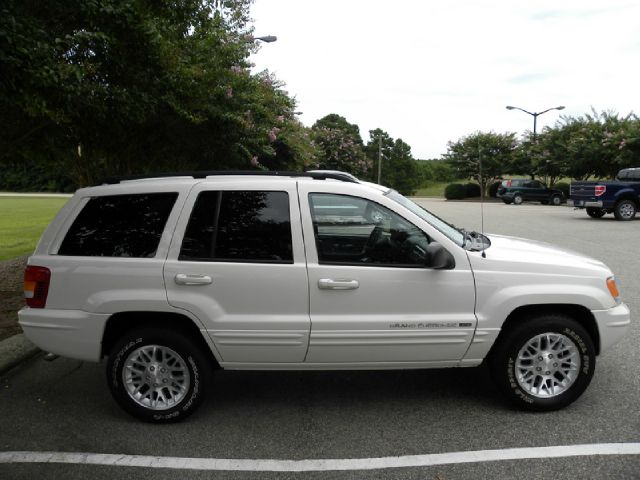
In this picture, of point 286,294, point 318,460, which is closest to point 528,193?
point 286,294

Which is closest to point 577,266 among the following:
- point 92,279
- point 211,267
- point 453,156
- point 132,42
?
point 211,267

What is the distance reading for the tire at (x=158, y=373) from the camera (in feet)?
12.5

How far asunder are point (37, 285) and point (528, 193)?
1399 inches

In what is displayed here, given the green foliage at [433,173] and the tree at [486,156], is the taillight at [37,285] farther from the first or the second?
the green foliage at [433,173]

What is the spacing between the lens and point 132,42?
19.7 ft

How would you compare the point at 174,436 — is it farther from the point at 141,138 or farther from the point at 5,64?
the point at 141,138

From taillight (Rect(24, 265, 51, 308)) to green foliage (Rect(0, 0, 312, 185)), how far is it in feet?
4.89

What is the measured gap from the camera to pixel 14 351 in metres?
5.07

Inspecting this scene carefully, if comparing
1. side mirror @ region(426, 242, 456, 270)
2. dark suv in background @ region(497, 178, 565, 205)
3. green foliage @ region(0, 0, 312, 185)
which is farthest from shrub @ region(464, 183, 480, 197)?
side mirror @ region(426, 242, 456, 270)

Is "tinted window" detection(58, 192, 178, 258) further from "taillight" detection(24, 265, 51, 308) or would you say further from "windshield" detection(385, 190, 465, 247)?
"windshield" detection(385, 190, 465, 247)

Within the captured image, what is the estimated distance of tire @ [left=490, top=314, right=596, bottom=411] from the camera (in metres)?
3.87

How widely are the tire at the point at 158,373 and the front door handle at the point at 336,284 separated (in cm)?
97

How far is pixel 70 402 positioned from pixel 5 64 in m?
2.58

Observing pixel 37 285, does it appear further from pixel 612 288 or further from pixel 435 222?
pixel 612 288
